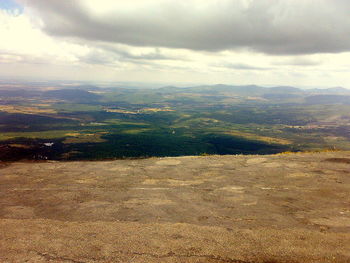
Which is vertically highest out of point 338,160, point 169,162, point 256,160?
point 338,160

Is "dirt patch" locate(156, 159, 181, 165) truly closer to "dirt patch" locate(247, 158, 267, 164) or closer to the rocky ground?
the rocky ground

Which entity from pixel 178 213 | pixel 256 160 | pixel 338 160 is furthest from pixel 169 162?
pixel 338 160

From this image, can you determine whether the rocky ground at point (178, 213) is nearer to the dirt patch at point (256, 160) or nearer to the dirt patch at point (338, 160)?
the dirt patch at point (338, 160)

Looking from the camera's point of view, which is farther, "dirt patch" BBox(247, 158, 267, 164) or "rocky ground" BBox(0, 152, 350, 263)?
"dirt patch" BBox(247, 158, 267, 164)

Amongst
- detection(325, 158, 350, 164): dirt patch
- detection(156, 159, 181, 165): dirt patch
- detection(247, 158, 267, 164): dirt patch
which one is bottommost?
detection(156, 159, 181, 165): dirt patch

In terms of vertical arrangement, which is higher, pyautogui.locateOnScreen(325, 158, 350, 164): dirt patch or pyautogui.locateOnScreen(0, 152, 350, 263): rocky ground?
pyautogui.locateOnScreen(325, 158, 350, 164): dirt patch

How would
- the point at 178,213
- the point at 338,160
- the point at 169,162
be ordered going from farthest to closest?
the point at 169,162
the point at 338,160
the point at 178,213

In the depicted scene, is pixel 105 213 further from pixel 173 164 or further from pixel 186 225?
pixel 173 164

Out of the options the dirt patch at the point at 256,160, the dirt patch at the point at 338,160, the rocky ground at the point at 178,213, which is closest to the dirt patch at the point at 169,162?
the rocky ground at the point at 178,213

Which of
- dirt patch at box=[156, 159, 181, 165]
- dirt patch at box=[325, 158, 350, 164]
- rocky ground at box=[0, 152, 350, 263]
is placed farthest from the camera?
dirt patch at box=[156, 159, 181, 165]

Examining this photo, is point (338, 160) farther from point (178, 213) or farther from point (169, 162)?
point (178, 213)

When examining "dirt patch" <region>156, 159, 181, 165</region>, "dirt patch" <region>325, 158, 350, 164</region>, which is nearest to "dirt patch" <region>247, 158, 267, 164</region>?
"dirt patch" <region>325, 158, 350, 164</region>
